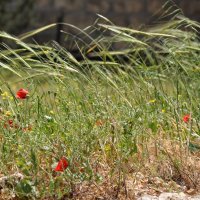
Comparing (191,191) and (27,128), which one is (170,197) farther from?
(27,128)

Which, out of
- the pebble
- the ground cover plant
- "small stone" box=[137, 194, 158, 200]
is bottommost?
"small stone" box=[137, 194, 158, 200]

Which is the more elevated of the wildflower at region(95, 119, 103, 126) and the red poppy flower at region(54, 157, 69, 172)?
the wildflower at region(95, 119, 103, 126)

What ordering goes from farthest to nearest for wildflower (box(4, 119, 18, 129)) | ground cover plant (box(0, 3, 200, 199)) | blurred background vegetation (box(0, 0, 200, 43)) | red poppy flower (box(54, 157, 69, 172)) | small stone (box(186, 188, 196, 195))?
blurred background vegetation (box(0, 0, 200, 43)) < wildflower (box(4, 119, 18, 129)) < small stone (box(186, 188, 196, 195)) < ground cover plant (box(0, 3, 200, 199)) < red poppy flower (box(54, 157, 69, 172))

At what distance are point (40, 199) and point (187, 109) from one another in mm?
1321

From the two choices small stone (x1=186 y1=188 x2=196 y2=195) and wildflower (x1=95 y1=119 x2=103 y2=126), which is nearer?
small stone (x1=186 y1=188 x2=196 y2=195)

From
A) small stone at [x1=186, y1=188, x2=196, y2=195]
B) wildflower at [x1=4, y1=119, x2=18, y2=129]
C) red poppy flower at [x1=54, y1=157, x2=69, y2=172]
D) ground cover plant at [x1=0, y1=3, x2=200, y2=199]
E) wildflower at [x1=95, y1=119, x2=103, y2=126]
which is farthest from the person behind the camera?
wildflower at [x1=95, y1=119, x2=103, y2=126]

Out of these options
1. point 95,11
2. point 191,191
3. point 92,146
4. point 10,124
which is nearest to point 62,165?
point 92,146

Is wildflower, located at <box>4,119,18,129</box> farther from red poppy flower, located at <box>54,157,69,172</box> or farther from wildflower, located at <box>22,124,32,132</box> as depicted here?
red poppy flower, located at <box>54,157,69,172</box>

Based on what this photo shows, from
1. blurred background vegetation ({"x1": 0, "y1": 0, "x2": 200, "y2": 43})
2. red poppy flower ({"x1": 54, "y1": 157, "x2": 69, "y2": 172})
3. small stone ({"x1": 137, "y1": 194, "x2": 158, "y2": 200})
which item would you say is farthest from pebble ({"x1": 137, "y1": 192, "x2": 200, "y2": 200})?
blurred background vegetation ({"x1": 0, "y1": 0, "x2": 200, "y2": 43})

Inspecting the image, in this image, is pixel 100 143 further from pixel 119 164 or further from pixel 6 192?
pixel 6 192

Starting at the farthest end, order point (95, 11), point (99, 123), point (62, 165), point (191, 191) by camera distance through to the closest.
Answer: point (95, 11) → point (99, 123) → point (191, 191) → point (62, 165)

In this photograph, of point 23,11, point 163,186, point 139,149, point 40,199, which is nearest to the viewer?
point 40,199

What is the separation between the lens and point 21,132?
12.5ft

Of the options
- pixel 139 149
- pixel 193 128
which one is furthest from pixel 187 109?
pixel 139 149
